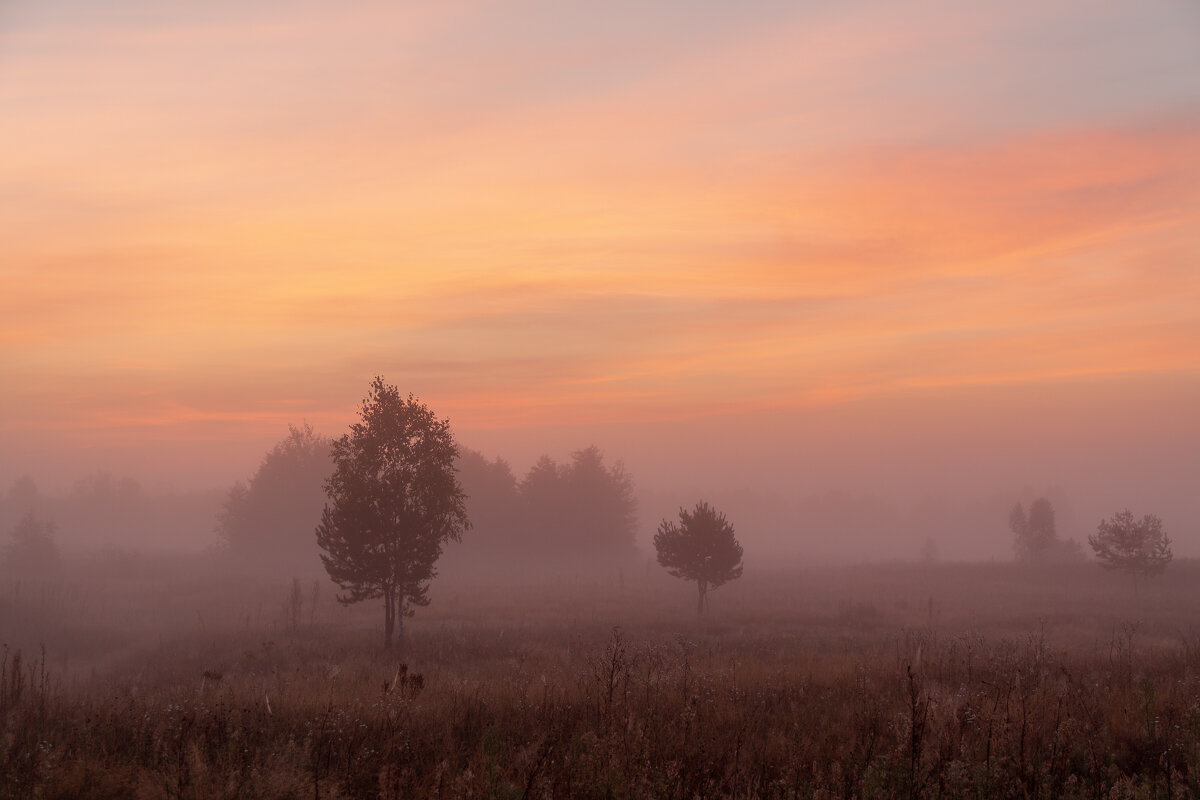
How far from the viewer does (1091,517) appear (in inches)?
7667

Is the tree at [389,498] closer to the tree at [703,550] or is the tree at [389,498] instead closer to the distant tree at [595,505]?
the tree at [703,550]

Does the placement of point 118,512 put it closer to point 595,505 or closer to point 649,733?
point 595,505

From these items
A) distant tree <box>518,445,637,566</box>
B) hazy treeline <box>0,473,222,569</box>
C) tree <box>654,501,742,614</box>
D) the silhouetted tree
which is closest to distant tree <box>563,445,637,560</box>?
distant tree <box>518,445,637,566</box>

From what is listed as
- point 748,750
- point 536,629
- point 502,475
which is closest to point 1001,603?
point 536,629

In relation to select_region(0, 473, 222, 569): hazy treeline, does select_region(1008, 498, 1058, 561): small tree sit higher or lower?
higher

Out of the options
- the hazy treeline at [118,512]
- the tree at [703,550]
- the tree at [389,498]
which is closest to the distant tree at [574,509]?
the tree at [703,550]

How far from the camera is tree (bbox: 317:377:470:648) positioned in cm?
2170

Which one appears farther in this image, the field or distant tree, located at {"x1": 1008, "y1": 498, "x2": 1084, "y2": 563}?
distant tree, located at {"x1": 1008, "y1": 498, "x2": 1084, "y2": 563}

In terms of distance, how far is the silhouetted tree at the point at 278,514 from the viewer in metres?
66.8

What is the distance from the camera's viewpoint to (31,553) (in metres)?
53.7

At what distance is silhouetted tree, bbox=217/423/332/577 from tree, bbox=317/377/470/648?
158ft

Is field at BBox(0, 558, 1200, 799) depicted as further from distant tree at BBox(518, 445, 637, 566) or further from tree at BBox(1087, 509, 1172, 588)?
distant tree at BBox(518, 445, 637, 566)

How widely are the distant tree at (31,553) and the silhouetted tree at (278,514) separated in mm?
14559

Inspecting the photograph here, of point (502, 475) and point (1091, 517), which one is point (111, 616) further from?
point (1091, 517)
